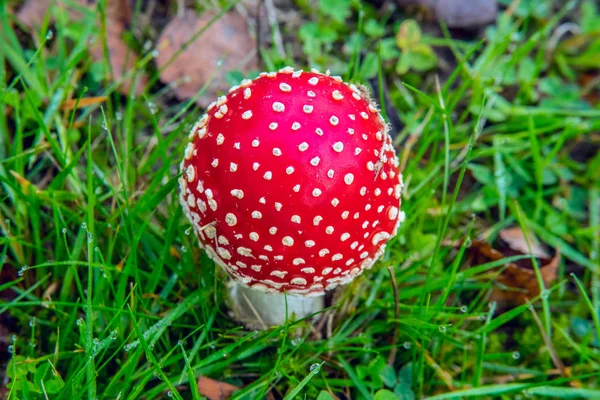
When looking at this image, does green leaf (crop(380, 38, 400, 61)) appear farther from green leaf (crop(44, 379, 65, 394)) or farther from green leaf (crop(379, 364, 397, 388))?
green leaf (crop(44, 379, 65, 394))

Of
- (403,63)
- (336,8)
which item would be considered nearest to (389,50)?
(403,63)

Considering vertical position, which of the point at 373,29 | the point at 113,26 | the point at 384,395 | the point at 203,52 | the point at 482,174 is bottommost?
the point at 384,395

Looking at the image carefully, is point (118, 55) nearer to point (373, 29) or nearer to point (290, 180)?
point (373, 29)

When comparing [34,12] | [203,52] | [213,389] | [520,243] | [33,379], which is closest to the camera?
[33,379]

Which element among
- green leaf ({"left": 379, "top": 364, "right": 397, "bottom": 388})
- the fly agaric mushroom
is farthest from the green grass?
the fly agaric mushroom

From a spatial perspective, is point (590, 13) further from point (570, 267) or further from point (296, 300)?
point (296, 300)

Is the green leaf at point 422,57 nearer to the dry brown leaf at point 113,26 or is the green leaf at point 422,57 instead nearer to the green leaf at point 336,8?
the green leaf at point 336,8

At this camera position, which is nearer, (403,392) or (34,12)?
(403,392)
